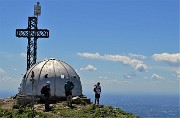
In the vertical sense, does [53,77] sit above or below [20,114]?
above

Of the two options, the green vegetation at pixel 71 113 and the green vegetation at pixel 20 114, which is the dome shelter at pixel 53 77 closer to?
the green vegetation at pixel 71 113

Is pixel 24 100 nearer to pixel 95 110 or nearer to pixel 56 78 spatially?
pixel 56 78

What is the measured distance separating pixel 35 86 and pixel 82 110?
797 cm

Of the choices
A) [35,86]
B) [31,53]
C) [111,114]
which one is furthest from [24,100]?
[31,53]

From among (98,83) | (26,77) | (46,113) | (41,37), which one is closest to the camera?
(46,113)

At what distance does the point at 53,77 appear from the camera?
115 feet

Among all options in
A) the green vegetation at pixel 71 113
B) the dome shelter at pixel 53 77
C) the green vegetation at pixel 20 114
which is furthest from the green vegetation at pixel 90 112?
the dome shelter at pixel 53 77

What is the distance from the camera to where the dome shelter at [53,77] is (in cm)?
3488

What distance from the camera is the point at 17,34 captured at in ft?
165

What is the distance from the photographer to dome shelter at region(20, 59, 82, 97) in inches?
1373

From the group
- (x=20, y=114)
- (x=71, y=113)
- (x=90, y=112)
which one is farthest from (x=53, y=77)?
(x=20, y=114)

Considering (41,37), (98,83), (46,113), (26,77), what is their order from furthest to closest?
(41,37), (26,77), (98,83), (46,113)

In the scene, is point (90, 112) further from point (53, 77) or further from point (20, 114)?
point (53, 77)

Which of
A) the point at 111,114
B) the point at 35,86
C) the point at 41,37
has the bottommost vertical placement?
the point at 111,114
